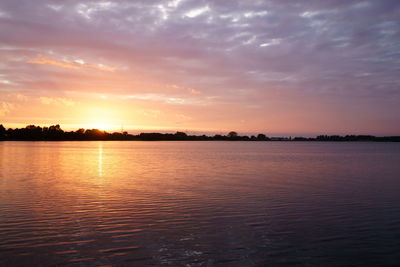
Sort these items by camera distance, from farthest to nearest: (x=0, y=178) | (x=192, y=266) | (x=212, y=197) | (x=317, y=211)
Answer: (x=0, y=178) < (x=212, y=197) < (x=317, y=211) < (x=192, y=266)

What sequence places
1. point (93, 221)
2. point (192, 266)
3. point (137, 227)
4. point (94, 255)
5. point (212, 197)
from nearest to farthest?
point (192, 266) → point (94, 255) → point (137, 227) → point (93, 221) → point (212, 197)

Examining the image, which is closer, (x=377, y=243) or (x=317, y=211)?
(x=377, y=243)

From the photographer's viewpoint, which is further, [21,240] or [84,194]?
[84,194]

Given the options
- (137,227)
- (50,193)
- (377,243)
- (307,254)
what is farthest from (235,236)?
(50,193)

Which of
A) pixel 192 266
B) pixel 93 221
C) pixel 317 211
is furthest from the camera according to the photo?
pixel 317 211

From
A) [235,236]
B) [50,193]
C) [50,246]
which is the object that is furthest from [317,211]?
[50,193]

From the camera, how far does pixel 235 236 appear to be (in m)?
17.4

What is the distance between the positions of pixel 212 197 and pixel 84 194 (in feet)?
37.4

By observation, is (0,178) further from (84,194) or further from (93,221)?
(93,221)

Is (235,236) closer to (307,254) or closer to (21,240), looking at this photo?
(307,254)

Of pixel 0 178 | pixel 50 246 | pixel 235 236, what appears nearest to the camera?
pixel 50 246

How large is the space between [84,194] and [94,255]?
17.3 m

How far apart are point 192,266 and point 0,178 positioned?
116ft

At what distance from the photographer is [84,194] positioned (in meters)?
30.6
